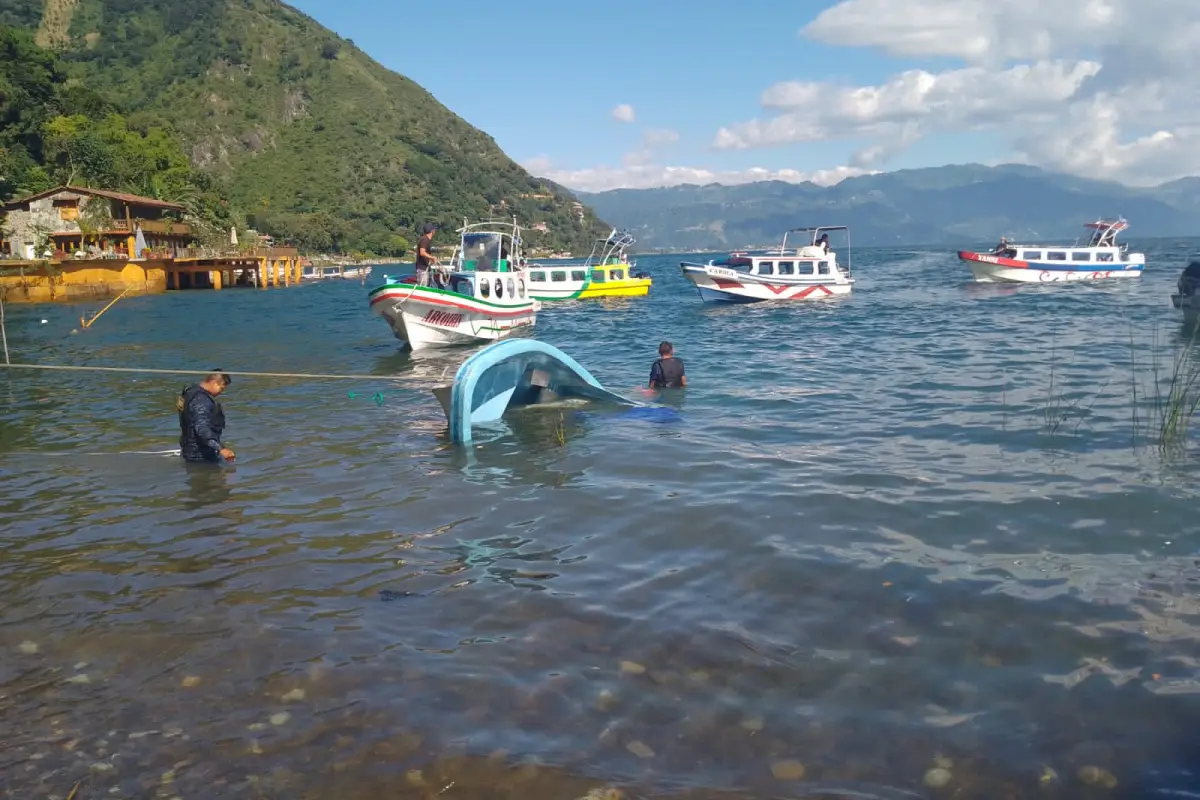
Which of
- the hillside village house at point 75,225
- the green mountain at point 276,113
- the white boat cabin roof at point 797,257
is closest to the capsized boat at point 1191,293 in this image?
the white boat cabin roof at point 797,257

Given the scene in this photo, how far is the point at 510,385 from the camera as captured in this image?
1291 cm

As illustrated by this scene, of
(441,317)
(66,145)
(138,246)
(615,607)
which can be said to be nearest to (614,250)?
(441,317)

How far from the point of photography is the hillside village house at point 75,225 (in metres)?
66.2

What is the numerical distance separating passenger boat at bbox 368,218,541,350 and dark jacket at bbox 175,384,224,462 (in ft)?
46.3

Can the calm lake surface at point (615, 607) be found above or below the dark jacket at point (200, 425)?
below

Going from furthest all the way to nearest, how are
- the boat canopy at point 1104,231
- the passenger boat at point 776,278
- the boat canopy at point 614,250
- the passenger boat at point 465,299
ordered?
the boat canopy at point 614,250 → the boat canopy at point 1104,231 → the passenger boat at point 776,278 → the passenger boat at point 465,299

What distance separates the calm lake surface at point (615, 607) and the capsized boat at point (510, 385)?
0.50 metres

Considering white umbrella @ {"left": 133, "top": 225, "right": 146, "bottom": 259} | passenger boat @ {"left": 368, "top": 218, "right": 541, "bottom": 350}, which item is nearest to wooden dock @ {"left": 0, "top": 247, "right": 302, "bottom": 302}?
white umbrella @ {"left": 133, "top": 225, "right": 146, "bottom": 259}

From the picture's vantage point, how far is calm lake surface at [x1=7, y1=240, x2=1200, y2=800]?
14.0 ft

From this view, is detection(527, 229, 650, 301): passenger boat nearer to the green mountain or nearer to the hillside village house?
the hillside village house

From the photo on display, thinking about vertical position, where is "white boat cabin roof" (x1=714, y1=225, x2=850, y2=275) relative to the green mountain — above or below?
below

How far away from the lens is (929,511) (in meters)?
7.99

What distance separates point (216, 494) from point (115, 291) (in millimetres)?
60615

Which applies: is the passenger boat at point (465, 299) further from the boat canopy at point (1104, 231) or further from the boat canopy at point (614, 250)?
the boat canopy at point (1104, 231)
